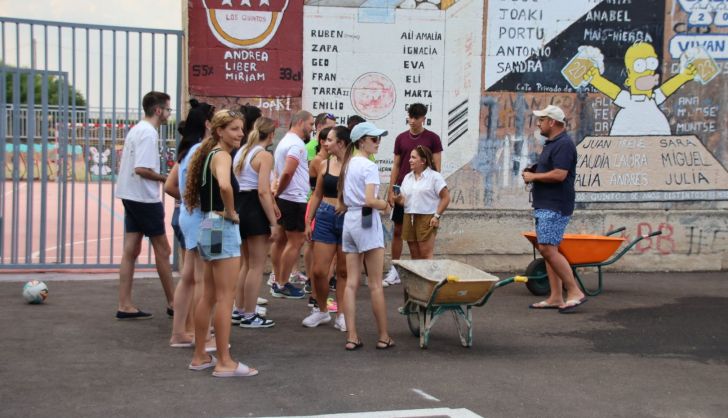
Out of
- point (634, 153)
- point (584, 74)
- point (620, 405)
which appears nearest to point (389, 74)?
point (584, 74)

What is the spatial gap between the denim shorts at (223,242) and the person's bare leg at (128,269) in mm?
2177

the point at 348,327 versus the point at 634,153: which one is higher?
the point at 634,153

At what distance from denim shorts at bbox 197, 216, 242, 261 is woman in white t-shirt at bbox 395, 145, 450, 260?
321cm

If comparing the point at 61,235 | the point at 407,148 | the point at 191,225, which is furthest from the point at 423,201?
the point at 61,235

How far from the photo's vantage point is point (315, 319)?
8211mm

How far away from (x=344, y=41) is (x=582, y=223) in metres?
3.78

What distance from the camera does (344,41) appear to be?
11094 millimetres

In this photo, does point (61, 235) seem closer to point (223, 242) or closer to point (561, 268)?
point (223, 242)

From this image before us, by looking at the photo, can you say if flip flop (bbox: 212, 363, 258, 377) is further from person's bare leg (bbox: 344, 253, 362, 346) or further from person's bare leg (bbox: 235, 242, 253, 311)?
person's bare leg (bbox: 235, 242, 253, 311)

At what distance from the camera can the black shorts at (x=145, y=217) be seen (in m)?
8.20

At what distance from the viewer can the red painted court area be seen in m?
10.6

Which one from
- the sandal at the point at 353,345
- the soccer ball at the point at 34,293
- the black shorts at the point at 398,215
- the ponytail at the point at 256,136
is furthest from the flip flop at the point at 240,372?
the black shorts at the point at 398,215

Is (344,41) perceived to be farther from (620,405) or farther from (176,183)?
(620,405)

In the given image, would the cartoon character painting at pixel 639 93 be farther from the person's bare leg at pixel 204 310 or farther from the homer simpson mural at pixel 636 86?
the person's bare leg at pixel 204 310
